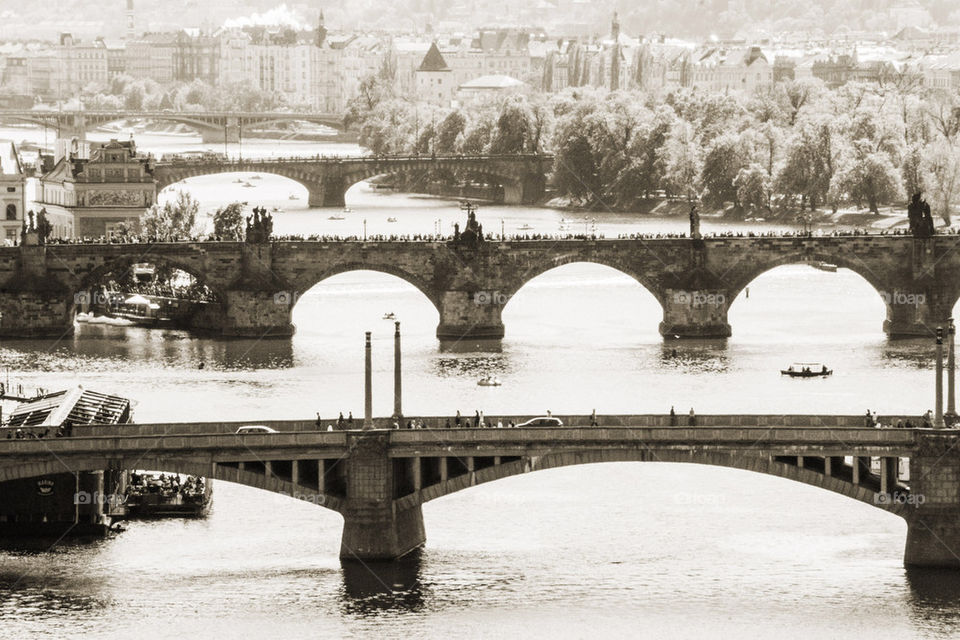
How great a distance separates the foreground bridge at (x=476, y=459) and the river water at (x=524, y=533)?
1.75 metres

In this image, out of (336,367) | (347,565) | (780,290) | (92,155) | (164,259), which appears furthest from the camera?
(92,155)

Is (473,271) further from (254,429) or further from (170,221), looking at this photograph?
(254,429)

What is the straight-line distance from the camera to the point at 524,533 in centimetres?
7781

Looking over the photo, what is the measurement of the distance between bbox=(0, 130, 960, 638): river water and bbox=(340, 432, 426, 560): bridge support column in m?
0.73

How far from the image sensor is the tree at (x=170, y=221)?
139375mm

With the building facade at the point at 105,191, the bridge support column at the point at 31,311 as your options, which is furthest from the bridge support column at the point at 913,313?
the building facade at the point at 105,191

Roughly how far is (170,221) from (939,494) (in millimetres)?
76452

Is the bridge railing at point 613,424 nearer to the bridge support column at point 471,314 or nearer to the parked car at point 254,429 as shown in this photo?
the parked car at point 254,429

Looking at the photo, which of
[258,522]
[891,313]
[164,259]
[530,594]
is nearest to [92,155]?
[164,259]

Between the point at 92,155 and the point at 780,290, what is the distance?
38.5 m

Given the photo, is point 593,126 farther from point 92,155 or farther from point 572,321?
point 572,321

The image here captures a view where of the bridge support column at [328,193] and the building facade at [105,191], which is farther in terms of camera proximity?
the bridge support column at [328,193]

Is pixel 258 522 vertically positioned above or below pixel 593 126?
below

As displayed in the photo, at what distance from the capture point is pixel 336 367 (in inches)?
4397
